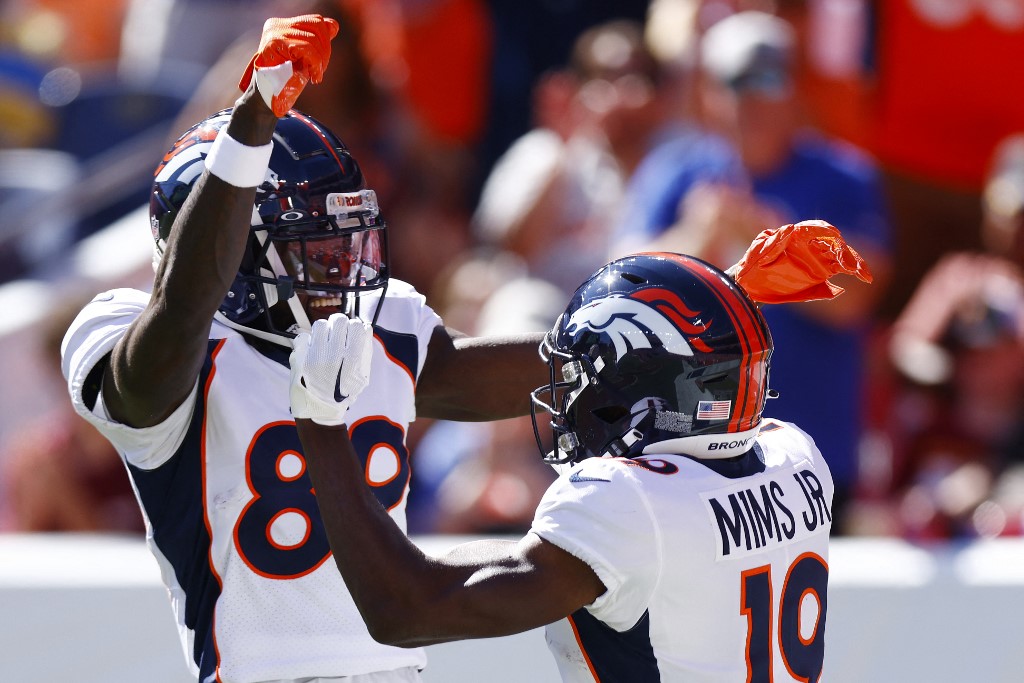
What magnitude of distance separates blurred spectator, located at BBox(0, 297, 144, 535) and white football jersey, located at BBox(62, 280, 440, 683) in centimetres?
262

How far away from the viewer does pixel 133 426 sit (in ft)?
8.38

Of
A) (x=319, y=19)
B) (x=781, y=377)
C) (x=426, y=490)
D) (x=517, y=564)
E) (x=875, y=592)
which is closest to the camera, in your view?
(x=517, y=564)

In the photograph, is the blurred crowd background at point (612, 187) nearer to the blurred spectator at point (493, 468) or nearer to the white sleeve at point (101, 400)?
the blurred spectator at point (493, 468)

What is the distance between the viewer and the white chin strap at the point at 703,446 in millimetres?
2492

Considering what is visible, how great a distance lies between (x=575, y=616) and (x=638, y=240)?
2.99m

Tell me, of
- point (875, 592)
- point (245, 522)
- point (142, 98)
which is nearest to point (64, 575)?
point (245, 522)

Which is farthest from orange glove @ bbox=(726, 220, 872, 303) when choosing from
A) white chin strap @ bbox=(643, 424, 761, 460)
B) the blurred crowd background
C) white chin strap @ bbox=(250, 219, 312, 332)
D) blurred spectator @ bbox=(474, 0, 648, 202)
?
blurred spectator @ bbox=(474, 0, 648, 202)

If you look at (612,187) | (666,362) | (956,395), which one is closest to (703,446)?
(666,362)

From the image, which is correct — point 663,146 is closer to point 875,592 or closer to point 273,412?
point 875,592

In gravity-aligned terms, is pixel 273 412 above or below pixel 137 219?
above

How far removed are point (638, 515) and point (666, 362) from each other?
0.32 m

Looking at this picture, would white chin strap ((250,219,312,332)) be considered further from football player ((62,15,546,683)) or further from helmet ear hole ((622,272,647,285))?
helmet ear hole ((622,272,647,285))

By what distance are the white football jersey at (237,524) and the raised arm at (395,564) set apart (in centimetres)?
37

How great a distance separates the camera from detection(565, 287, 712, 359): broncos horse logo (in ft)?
8.09
